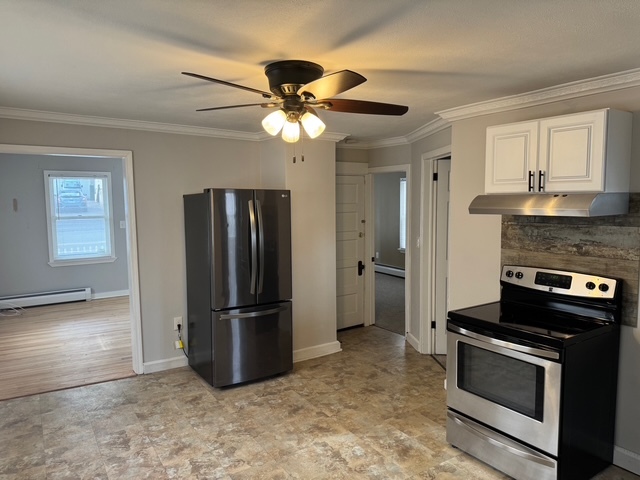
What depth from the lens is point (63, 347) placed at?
5055mm

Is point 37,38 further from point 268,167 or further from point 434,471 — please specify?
point 434,471

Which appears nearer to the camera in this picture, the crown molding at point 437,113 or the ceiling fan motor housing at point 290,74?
the ceiling fan motor housing at point 290,74

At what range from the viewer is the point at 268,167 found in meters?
4.60

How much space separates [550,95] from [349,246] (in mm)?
3025

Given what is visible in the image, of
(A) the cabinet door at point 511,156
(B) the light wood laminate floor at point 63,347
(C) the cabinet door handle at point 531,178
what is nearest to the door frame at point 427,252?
(A) the cabinet door at point 511,156

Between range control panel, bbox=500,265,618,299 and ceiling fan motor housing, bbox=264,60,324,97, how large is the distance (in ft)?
6.30

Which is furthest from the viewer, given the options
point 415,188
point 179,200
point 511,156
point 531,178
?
point 415,188

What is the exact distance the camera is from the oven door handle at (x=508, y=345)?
2330 mm

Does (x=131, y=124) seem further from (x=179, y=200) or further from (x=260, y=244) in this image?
(x=260, y=244)

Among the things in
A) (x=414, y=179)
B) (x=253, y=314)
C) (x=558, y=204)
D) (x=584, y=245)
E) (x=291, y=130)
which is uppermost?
(x=291, y=130)

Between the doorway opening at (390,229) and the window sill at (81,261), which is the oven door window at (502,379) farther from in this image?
the window sill at (81,261)

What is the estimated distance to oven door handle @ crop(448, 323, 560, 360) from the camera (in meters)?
2.33

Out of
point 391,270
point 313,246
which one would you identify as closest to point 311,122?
point 313,246

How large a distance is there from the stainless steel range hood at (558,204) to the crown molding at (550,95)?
25.8 inches
